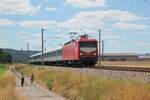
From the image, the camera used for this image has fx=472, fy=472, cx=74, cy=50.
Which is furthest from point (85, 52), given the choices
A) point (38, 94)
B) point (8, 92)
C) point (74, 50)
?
point (8, 92)

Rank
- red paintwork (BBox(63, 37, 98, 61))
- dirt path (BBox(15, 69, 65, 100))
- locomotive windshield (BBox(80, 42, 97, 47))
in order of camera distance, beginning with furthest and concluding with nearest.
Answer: locomotive windshield (BBox(80, 42, 97, 47)) < red paintwork (BBox(63, 37, 98, 61)) < dirt path (BBox(15, 69, 65, 100))

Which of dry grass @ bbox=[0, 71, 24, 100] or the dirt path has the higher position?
dry grass @ bbox=[0, 71, 24, 100]

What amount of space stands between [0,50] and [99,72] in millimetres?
159617

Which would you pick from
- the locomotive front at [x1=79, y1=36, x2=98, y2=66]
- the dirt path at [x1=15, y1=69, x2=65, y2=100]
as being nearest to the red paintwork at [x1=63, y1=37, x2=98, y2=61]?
the locomotive front at [x1=79, y1=36, x2=98, y2=66]

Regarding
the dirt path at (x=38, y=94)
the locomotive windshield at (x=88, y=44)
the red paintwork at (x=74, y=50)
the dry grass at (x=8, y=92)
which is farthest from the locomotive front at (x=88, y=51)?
the dirt path at (x=38, y=94)

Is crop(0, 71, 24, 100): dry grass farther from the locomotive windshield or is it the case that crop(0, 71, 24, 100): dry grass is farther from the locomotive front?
the locomotive windshield

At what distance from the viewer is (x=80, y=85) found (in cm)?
3145

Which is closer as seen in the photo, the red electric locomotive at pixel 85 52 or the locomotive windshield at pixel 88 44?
the red electric locomotive at pixel 85 52

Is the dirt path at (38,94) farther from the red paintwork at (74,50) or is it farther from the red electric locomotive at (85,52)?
the red paintwork at (74,50)

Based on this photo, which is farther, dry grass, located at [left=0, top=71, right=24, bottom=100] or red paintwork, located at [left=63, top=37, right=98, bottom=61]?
red paintwork, located at [left=63, top=37, right=98, bottom=61]

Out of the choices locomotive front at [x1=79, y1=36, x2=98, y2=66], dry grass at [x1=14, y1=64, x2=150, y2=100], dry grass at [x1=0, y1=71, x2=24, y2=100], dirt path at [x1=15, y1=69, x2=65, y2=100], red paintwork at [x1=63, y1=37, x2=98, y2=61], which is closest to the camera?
dry grass at [x1=14, y1=64, x2=150, y2=100]

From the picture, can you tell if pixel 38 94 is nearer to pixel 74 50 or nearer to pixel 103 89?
pixel 103 89

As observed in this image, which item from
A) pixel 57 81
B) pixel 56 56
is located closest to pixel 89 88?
pixel 57 81

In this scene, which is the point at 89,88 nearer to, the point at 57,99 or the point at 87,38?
the point at 57,99
